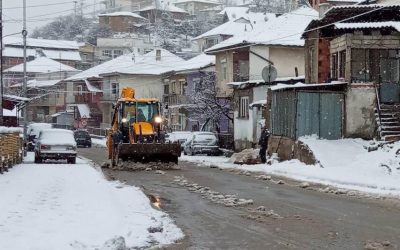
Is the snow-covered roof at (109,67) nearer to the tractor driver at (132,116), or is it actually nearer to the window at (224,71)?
the window at (224,71)

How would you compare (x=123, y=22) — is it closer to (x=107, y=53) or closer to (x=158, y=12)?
(x=158, y=12)

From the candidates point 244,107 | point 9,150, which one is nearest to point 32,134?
point 244,107

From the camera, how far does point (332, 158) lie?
2575 cm

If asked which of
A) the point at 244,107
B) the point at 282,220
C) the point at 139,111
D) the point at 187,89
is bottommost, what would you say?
the point at 282,220

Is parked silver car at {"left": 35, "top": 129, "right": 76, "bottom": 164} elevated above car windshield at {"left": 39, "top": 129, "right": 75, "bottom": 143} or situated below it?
below

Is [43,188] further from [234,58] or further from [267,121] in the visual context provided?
[234,58]

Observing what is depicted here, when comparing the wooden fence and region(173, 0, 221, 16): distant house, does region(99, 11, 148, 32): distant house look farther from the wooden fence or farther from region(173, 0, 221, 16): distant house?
the wooden fence

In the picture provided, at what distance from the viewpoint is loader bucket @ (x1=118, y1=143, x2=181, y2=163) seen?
25266mm

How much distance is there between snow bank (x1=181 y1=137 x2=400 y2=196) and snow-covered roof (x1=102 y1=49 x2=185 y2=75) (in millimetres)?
44369

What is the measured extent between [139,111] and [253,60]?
2137cm

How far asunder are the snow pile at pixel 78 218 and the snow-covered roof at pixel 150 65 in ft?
186

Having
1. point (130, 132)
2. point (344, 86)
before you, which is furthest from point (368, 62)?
point (130, 132)

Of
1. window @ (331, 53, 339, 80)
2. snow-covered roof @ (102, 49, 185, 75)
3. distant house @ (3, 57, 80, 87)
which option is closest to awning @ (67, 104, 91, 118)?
snow-covered roof @ (102, 49, 185, 75)

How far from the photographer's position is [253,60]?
1864 inches
